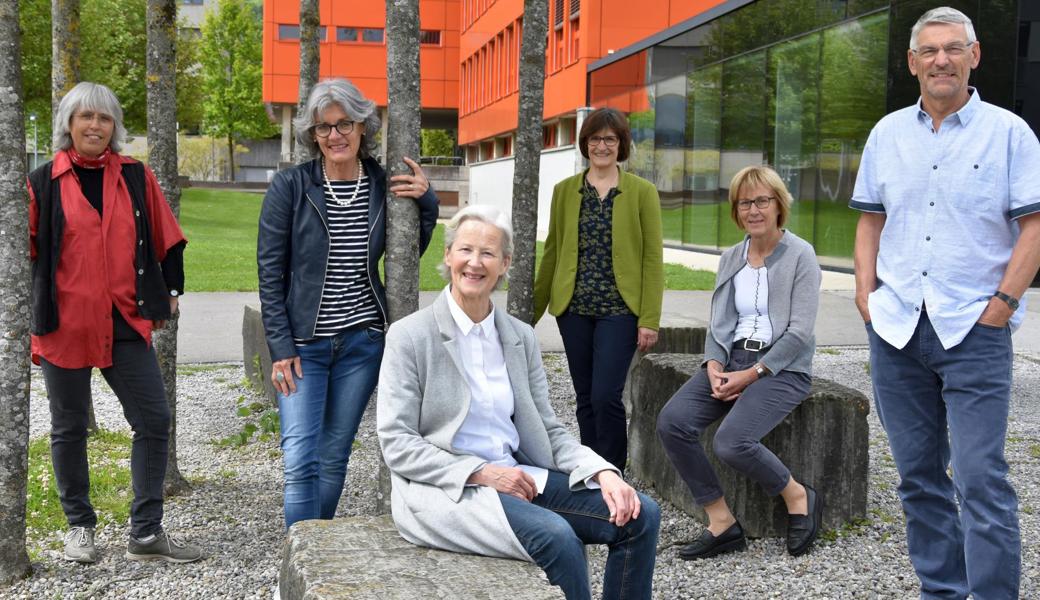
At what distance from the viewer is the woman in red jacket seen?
14.0 feet

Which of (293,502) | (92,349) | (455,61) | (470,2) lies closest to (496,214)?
(293,502)

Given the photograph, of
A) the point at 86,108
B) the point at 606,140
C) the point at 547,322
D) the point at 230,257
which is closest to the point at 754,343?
the point at 606,140

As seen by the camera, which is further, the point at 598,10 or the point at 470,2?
the point at 470,2

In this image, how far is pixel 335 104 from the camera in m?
4.03

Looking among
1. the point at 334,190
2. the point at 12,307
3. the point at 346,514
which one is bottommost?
the point at 346,514

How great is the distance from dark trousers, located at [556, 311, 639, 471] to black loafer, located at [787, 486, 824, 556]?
1018 mm

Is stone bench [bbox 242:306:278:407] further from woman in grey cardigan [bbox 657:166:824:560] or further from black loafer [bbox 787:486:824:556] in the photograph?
black loafer [bbox 787:486:824:556]

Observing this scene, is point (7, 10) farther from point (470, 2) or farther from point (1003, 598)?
point (470, 2)

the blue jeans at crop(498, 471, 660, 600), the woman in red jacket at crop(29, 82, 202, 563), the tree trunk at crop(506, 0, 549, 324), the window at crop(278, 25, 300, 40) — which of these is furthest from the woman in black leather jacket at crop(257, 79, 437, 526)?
the window at crop(278, 25, 300, 40)

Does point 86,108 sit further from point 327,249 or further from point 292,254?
point 327,249

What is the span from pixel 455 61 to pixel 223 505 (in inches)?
2045

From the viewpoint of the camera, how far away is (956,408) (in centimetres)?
354

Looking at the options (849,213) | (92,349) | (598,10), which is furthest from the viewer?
(598,10)

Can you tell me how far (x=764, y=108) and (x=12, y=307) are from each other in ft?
59.6
